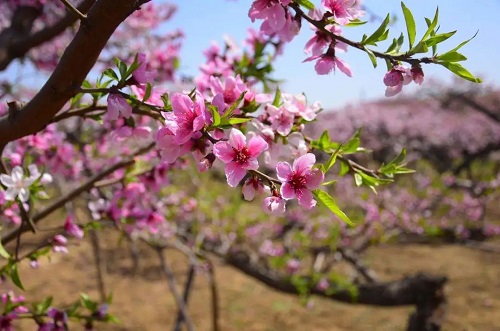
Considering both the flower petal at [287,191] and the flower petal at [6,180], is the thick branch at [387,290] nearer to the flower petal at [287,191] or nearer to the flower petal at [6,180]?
the flower petal at [287,191]

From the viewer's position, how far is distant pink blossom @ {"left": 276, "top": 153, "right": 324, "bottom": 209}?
3.46ft

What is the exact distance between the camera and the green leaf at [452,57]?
110cm

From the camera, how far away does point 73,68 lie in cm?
117

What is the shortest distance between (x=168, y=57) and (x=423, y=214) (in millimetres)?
4528

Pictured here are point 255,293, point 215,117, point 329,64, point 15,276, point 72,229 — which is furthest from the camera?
point 255,293

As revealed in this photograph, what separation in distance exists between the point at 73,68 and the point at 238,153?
1.65ft

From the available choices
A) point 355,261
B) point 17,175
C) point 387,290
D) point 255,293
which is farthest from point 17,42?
point 255,293

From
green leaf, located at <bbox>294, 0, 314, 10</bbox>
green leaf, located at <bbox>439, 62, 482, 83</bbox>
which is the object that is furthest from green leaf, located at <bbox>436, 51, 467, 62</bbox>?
green leaf, located at <bbox>294, 0, 314, 10</bbox>

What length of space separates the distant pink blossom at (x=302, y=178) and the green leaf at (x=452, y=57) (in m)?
0.43

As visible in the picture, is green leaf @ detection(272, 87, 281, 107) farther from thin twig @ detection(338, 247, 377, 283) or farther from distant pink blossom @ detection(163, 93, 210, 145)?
thin twig @ detection(338, 247, 377, 283)

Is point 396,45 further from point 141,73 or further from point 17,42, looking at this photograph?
point 17,42

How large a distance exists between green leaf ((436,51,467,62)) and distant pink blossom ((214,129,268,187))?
509 millimetres

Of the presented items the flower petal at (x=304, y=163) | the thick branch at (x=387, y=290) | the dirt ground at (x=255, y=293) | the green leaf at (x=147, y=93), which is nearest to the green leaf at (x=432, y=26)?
the flower petal at (x=304, y=163)

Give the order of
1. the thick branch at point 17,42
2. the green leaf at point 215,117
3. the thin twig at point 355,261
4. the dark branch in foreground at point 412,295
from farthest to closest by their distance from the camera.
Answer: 1. the thin twig at point 355,261
2. the dark branch in foreground at point 412,295
3. the thick branch at point 17,42
4. the green leaf at point 215,117
